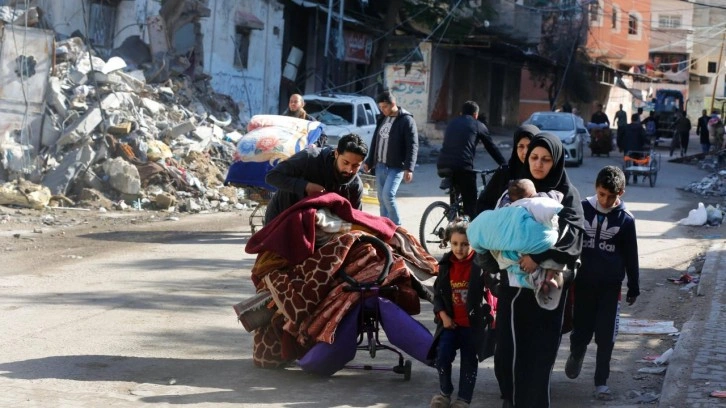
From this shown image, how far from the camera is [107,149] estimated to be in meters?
18.4

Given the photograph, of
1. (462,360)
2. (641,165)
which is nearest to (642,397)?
(462,360)

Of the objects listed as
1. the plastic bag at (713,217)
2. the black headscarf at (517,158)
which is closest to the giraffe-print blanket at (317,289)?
the black headscarf at (517,158)

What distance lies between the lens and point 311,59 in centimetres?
3328

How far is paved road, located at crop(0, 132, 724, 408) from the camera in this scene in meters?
6.65

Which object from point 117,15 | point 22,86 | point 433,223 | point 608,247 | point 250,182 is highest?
point 117,15

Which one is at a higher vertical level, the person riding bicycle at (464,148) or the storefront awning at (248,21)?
the storefront awning at (248,21)

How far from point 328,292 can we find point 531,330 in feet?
5.50

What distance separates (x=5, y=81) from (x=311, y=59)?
15674 mm

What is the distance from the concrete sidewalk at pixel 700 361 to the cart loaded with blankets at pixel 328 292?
158 cm

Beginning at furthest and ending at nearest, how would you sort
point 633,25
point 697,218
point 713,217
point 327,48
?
point 633,25 → point 327,48 → point 713,217 → point 697,218

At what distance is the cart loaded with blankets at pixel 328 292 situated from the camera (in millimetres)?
6973

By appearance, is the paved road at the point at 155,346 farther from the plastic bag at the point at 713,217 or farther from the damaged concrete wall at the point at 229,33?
the damaged concrete wall at the point at 229,33

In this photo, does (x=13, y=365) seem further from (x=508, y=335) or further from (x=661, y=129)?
(x=661, y=129)

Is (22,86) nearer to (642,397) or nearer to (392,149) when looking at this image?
(392,149)
